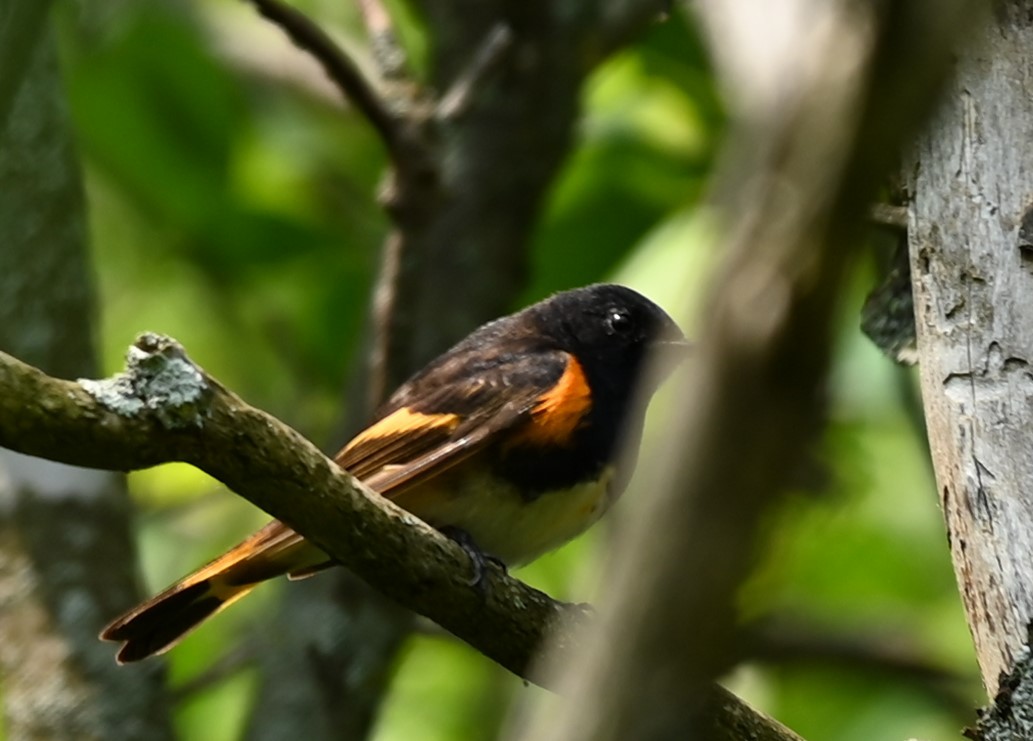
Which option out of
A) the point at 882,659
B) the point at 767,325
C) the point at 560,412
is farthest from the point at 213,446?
the point at 882,659

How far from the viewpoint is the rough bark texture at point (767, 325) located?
36.8 inches

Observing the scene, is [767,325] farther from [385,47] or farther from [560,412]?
[385,47]

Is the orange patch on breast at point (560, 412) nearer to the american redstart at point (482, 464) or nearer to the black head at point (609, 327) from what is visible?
the american redstart at point (482, 464)

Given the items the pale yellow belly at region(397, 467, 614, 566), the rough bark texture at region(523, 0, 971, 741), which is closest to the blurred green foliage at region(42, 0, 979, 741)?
the pale yellow belly at region(397, 467, 614, 566)

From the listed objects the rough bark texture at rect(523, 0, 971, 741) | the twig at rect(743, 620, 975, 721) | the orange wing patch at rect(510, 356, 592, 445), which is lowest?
the rough bark texture at rect(523, 0, 971, 741)

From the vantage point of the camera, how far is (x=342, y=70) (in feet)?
12.6

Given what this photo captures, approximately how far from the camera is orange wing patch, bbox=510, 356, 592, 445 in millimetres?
3525

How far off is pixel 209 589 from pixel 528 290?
246 centimetres

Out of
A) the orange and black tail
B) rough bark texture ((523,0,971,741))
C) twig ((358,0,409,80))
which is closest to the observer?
rough bark texture ((523,0,971,741))

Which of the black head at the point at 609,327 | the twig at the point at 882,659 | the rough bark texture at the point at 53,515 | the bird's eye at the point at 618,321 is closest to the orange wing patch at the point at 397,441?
the black head at the point at 609,327

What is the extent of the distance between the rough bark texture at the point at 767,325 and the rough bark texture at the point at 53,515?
10.3 feet

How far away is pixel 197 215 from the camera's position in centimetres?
542

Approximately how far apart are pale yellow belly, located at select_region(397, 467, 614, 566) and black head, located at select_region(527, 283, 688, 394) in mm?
507

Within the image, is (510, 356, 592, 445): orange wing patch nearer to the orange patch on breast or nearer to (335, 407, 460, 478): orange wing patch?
the orange patch on breast
